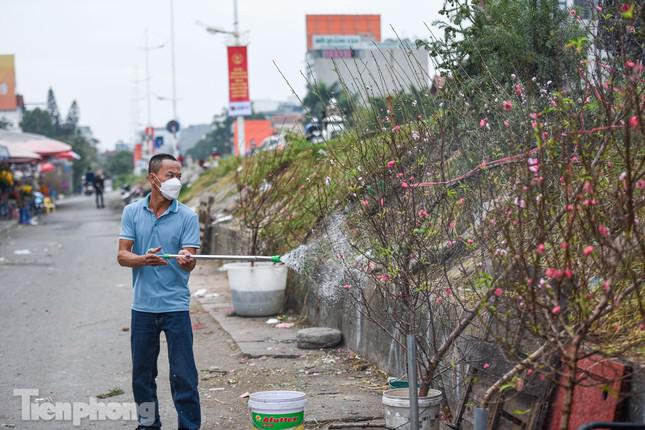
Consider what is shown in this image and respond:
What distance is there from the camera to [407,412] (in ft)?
16.9

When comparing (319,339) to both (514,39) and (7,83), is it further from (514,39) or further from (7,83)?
(7,83)

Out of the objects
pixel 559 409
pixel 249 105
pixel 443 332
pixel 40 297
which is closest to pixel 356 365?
pixel 443 332

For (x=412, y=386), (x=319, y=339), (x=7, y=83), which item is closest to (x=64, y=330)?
(x=319, y=339)

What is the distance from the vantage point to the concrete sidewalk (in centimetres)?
645

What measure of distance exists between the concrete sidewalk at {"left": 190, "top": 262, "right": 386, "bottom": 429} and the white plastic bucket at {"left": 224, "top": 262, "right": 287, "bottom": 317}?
0.93 ft

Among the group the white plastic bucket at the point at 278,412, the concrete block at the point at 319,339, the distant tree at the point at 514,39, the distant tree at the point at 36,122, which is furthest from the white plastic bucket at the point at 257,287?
the distant tree at the point at 36,122

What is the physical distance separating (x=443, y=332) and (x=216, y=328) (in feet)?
15.2

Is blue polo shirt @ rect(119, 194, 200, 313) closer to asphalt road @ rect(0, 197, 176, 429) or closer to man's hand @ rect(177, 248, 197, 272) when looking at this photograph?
man's hand @ rect(177, 248, 197, 272)

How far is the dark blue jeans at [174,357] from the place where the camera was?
568cm

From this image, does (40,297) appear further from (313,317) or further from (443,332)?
(443,332)

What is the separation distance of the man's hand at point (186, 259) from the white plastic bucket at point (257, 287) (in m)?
4.75

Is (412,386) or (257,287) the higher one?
(412,386)

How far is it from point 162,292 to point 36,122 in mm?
99393

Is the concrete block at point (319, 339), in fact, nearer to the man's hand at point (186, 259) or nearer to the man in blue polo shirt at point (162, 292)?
the man in blue polo shirt at point (162, 292)
